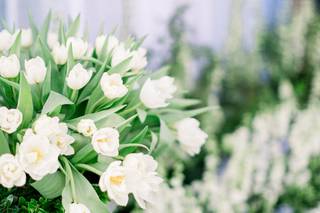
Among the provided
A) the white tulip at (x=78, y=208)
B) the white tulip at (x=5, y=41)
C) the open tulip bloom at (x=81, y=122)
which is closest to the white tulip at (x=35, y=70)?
the open tulip bloom at (x=81, y=122)

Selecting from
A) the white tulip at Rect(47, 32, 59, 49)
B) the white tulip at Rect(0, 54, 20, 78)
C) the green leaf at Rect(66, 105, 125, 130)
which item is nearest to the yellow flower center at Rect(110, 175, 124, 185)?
the green leaf at Rect(66, 105, 125, 130)

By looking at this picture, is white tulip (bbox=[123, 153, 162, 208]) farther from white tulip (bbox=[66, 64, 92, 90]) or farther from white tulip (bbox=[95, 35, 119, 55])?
white tulip (bbox=[95, 35, 119, 55])

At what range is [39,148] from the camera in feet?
2.66

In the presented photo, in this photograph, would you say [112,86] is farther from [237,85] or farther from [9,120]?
[237,85]

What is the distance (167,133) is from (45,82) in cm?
24

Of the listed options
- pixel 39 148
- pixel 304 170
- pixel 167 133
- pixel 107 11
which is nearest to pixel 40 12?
pixel 107 11

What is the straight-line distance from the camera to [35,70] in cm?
Answer: 91

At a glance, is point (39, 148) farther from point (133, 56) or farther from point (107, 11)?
point (107, 11)

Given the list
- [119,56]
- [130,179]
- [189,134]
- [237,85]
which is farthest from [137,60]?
[237,85]

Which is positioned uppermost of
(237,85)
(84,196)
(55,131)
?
(55,131)

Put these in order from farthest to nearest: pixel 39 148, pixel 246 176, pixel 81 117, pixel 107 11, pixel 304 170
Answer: pixel 107 11
pixel 304 170
pixel 246 176
pixel 81 117
pixel 39 148

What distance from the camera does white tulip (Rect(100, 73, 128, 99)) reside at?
3.03 ft

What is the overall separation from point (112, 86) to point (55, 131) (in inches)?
5.4

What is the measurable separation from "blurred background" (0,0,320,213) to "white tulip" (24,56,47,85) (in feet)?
1.32
